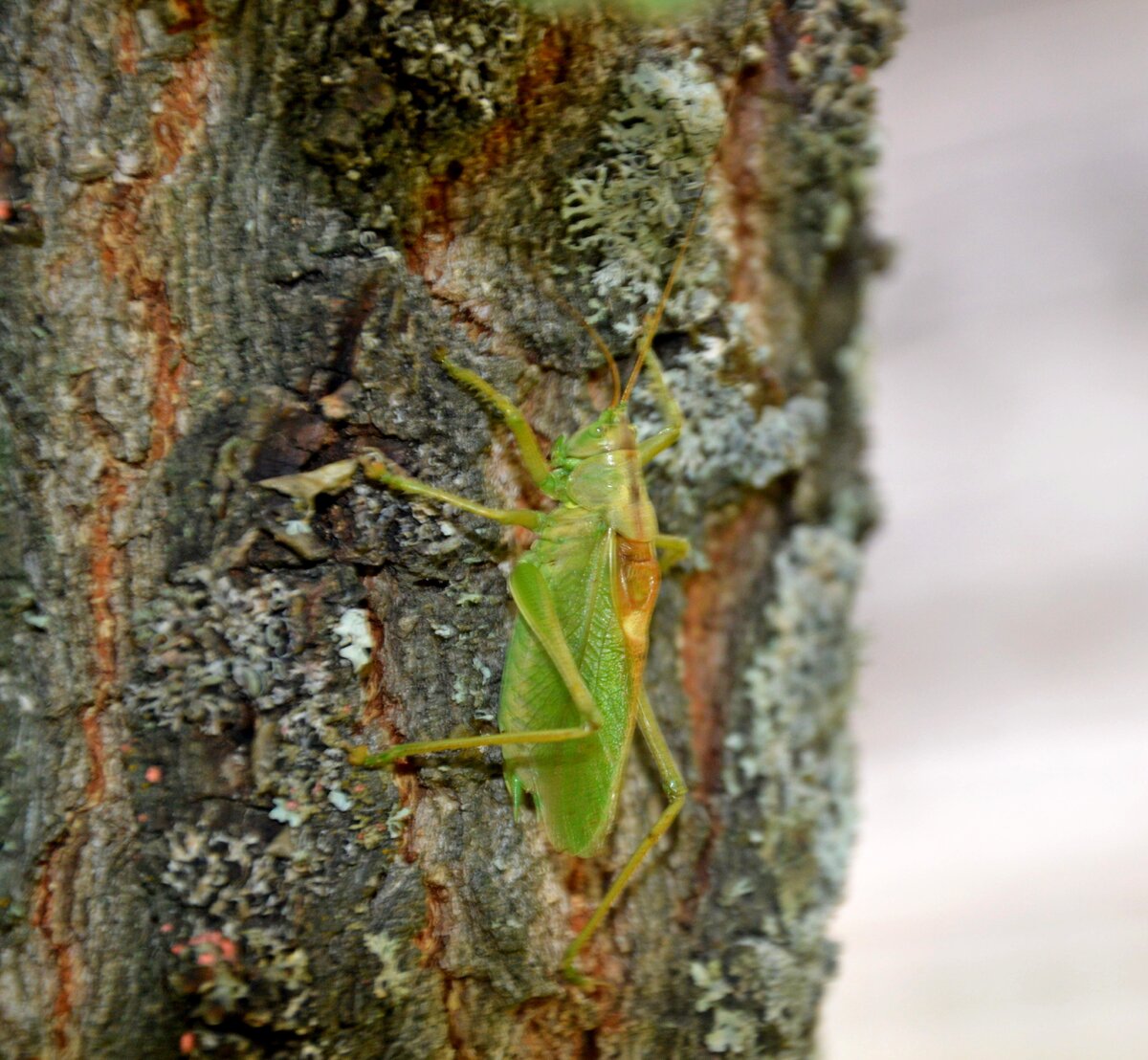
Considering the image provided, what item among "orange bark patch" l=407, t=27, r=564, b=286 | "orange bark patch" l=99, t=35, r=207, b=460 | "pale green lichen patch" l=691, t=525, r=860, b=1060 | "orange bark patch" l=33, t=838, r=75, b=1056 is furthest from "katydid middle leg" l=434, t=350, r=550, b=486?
"orange bark patch" l=33, t=838, r=75, b=1056

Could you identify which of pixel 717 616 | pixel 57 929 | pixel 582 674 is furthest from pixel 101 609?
pixel 717 616

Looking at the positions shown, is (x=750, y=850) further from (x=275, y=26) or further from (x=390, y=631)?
(x=275, y=26)

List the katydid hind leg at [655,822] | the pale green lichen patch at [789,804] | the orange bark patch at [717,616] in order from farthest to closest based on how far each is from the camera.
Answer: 1. the orange bark patch at [717,616]
2. the pale green lichen patch at [789,804]
3. the katydid hind leg at [655,822]

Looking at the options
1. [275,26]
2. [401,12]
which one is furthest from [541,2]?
[275,26]

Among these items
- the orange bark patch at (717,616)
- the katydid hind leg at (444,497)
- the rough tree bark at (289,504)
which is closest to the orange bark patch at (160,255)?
the rough tree bark at (289,504)

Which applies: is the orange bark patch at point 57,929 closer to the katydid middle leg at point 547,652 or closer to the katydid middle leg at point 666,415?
the katydid middle leg at point 547,652

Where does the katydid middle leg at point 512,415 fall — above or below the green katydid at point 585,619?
above

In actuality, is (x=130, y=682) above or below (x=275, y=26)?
below
